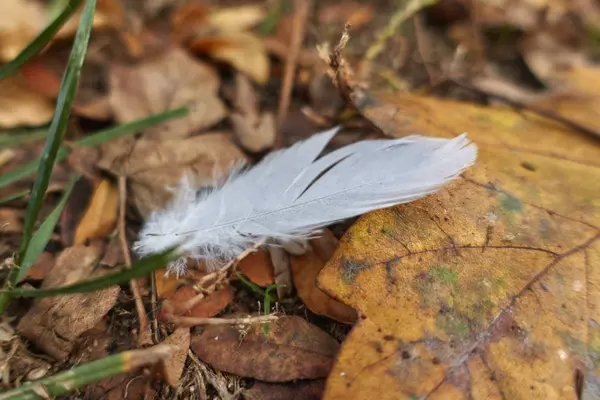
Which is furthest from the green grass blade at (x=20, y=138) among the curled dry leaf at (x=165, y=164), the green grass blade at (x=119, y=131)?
the curled dry leaf at (x=165, y=164)

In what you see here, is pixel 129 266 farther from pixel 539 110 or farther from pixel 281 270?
pixel 539 110

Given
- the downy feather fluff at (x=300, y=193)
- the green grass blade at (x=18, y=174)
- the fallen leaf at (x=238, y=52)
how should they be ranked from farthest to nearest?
the fallen leaf at (x=238, y=52) < the green grass blade at (x=18, y=174) < the downy feather fluff at (x=300, y=193)

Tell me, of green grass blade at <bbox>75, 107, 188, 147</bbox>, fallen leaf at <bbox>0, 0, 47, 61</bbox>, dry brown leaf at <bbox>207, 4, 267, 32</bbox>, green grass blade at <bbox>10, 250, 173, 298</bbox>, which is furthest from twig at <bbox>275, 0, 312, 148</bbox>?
fallen leaf at <bbox>0, 0, 47, 61</bbox>

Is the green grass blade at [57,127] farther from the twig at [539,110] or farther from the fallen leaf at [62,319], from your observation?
the twig at [539,110]

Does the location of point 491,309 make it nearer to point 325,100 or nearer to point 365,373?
point 365,373

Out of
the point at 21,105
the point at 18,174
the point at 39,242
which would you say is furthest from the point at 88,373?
the point at 21,105

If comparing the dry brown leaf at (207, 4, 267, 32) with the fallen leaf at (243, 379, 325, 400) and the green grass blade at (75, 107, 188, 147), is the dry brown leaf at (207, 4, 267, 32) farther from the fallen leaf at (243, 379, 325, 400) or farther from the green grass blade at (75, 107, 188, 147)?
the fallen leaf at (243, 379, 325, 400)

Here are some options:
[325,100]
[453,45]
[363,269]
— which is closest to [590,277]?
[363,269]
